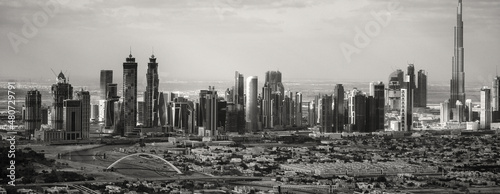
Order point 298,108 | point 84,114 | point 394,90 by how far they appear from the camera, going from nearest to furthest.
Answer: point 84,114, point 394,90, point 298,108

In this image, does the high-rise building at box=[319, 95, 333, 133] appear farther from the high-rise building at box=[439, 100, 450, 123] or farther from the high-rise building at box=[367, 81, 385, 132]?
the high-rise building at box=[439, 100, 450, 123]

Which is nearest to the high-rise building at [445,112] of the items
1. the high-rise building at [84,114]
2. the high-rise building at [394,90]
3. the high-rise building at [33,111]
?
the high-rise building at [394,90]

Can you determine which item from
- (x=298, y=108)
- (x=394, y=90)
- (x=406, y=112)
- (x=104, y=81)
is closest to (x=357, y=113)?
(x=406, y=112)

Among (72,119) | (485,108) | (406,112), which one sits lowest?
(72,119)

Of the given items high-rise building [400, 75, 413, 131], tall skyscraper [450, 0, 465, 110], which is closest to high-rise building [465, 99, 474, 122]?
tall skyscraper [450, 0, 465, 110]

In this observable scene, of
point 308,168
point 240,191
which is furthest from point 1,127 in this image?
point 240,191

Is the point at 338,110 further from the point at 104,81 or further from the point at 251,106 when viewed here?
the point at 104,81

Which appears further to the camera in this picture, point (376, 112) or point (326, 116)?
point (376, 112)

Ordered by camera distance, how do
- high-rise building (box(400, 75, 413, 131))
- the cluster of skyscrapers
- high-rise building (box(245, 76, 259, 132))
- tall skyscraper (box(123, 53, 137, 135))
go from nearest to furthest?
1. the cluster of skyscrapers
2. tall skyscraper (box(123, 53, 137, 135))
3. high-rise building (box(400, 75, 413, 131))
4. high-rise building (box(245, 76, 259, 132))
